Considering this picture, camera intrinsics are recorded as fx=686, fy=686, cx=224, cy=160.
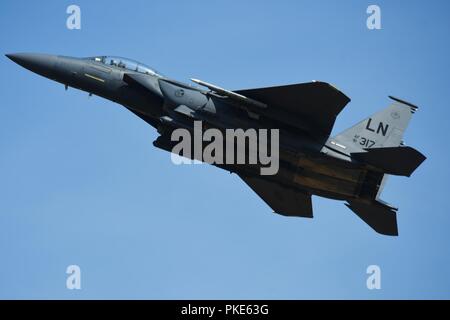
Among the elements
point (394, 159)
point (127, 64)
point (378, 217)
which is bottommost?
point (378, 217)

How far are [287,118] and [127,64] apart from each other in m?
4.81

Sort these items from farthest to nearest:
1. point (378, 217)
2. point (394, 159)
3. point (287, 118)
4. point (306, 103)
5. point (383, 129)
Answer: point (378, 217) < point (383, 129) < point (287, 118) < point (306, 103) < point (394, 159)

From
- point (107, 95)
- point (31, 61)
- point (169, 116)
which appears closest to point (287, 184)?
point (169, 116)

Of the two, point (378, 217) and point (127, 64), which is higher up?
point (127, 64)

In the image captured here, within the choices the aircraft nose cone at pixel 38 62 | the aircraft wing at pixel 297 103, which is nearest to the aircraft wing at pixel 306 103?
the aircraft wing at pixel 297 103

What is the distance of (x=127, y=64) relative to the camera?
19.5 metres

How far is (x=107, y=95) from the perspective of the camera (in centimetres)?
1933

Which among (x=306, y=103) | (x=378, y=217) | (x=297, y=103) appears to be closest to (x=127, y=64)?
(x=297, y=103)

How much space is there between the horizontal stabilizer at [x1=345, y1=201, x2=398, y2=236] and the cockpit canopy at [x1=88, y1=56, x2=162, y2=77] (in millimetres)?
7013

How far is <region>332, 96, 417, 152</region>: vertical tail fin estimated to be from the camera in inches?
783

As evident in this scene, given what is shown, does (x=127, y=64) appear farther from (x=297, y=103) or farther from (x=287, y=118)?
(x=297, y=103)

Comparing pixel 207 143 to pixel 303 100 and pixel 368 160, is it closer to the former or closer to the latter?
pixel 303 100

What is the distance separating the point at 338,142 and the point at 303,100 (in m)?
1.66

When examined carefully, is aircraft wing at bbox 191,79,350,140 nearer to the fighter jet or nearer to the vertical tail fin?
the fighter jet
